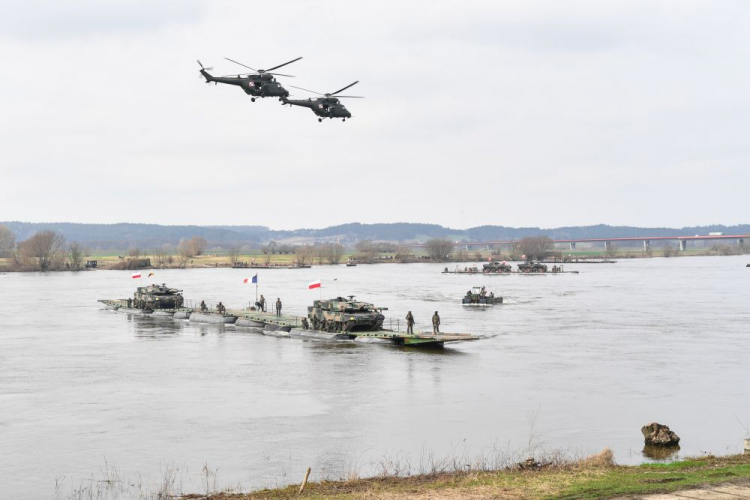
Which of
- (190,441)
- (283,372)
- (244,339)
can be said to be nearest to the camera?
(190,441)

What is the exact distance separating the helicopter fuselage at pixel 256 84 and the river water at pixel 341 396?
Result: 16.7 metres

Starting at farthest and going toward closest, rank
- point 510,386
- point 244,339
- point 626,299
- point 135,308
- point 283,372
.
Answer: point 626,299
point 135,308
point 244,339
point 283,372
point 510,386

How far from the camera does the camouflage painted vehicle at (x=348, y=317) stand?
56.0 m

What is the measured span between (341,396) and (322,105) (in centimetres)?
2562

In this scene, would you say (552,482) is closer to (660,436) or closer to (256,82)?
(660,436)

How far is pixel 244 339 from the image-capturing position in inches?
2324

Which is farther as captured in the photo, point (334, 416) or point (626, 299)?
point (626, 299)

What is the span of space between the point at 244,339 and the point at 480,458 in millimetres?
37391

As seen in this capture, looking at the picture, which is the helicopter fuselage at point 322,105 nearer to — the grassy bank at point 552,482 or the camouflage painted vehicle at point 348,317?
the camouflage painted vehicle at point 348,317

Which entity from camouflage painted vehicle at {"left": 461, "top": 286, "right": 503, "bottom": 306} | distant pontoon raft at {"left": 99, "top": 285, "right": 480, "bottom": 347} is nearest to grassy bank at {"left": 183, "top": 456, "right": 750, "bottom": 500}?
distant pontoon raft at {"left": 99, "top": 285, "right": 480, "bottom": 347}

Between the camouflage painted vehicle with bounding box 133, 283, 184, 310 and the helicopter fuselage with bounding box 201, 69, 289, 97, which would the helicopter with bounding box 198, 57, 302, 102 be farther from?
the camouflage painted vehicle with bounding box 133, 283, 184, 310

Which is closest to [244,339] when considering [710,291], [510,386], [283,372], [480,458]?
[283,372]

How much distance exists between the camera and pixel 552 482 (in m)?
18.8

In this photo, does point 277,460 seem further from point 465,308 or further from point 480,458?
point 465,308
